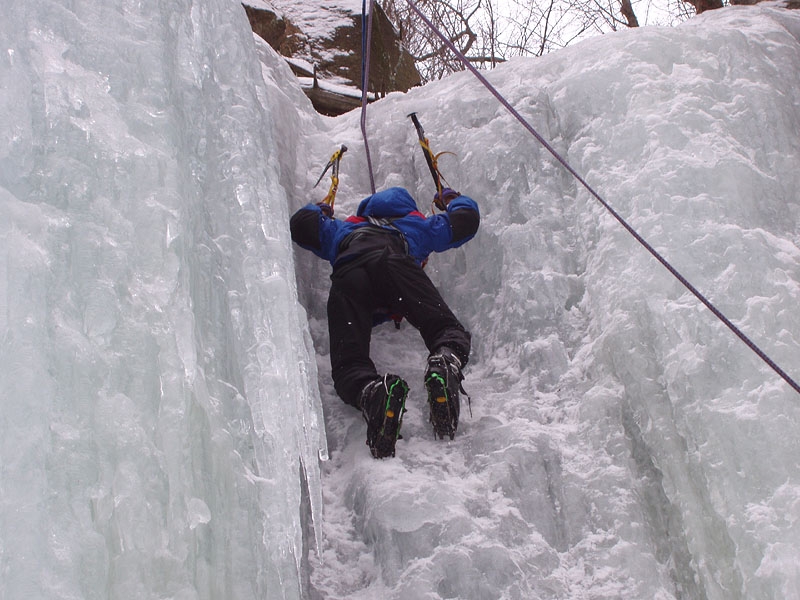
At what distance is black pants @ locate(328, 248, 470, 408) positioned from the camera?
3172 millimetres

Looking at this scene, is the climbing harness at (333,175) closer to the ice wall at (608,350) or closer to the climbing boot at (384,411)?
the ice wall at (608,350)

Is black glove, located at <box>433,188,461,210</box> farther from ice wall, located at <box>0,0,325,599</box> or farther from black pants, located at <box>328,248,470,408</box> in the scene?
ice wall, located at <box>0,0,325,599</box>

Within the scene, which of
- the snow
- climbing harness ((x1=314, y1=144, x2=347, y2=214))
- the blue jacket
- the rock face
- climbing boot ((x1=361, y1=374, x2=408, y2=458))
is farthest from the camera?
the rock face

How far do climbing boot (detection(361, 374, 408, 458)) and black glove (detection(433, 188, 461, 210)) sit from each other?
1092 millimetres

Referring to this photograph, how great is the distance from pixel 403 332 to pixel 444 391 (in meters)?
0.76

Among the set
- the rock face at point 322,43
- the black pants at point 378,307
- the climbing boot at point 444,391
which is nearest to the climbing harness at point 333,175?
the black pants at point 378,307

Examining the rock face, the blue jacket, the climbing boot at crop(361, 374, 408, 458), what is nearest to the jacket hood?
the blue jacket

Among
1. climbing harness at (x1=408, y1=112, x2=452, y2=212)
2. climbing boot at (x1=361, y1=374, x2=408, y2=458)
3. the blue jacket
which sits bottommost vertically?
climbing boot at (x1=361, y1=374, x2=408, y2=458)

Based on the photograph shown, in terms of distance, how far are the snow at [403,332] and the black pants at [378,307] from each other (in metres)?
0.21

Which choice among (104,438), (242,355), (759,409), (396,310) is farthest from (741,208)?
(104,438)

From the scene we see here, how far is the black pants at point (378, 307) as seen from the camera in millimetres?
3172

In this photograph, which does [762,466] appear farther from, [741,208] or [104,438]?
[104,438]

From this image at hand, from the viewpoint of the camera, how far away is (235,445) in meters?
2.15

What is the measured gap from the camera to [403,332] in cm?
363
